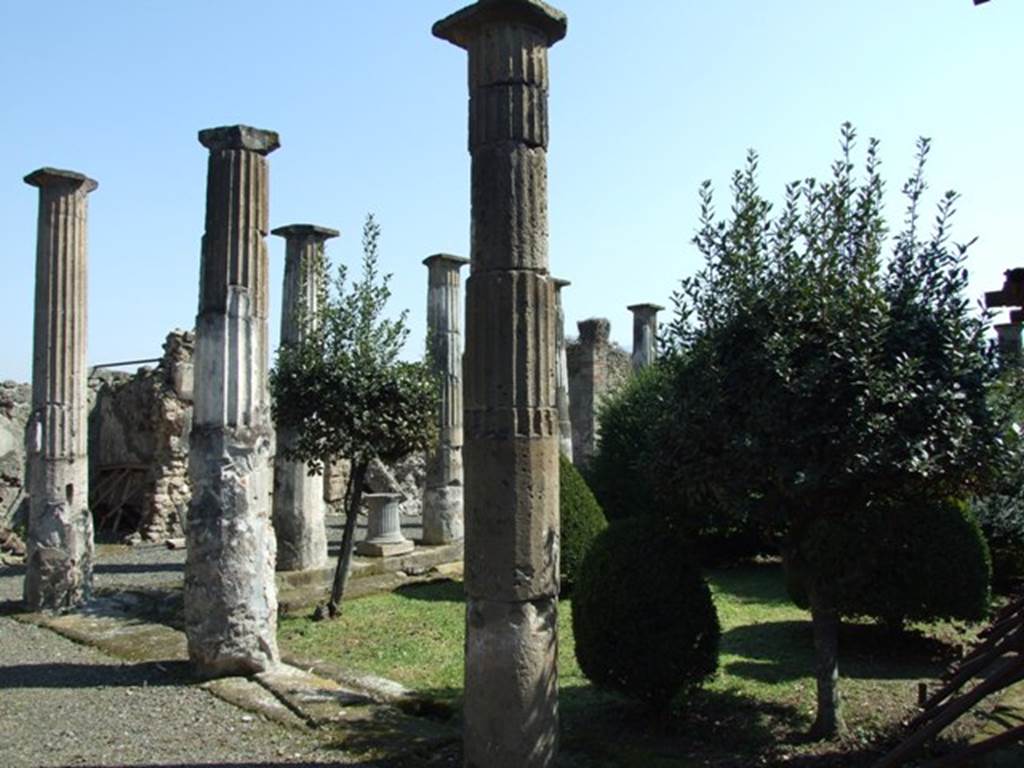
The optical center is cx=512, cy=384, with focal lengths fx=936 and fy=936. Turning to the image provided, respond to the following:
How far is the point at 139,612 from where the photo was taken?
983 centimetres

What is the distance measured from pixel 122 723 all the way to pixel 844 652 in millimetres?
5875

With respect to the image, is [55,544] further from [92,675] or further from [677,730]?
[677,730]

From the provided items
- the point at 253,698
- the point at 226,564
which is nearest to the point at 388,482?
the point at 226,564

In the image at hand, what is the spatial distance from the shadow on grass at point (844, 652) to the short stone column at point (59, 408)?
21.9ft

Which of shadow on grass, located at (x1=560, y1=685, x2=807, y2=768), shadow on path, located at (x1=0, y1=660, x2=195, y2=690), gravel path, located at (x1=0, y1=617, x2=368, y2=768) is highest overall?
shadow on path, located at (x1=0, y1=660, x2=195, y2=690)

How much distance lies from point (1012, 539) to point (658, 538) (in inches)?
255

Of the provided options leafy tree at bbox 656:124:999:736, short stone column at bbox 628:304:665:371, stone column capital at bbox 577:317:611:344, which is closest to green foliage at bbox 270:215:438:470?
leafy tree at bbox 656:124:999:736

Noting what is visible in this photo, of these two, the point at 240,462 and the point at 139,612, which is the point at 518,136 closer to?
the point at 240,462

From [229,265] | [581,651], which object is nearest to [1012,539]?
[581,651]

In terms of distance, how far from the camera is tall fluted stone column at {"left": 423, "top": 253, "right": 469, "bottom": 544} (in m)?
14.3

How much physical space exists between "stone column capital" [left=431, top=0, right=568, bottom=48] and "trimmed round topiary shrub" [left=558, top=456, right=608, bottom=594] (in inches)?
233

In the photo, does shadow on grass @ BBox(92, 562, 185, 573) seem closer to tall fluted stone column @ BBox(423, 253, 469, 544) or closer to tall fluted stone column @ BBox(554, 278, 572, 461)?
tall fluted stone column @ BBox(423, 253, 469, 544)

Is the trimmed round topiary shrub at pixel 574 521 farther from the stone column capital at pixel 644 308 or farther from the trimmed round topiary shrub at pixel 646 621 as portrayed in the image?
the stone column capital at pixel 644 308

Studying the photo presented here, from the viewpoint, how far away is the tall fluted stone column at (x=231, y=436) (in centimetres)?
724
